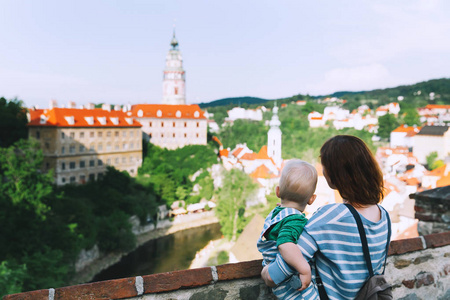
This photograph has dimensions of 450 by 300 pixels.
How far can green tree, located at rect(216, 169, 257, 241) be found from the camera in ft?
91.5

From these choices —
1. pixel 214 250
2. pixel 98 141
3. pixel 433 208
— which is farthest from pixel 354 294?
pixel 98 141

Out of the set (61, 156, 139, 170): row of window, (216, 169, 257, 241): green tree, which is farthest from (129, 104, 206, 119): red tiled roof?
(216, 169, 257, 241): green tree

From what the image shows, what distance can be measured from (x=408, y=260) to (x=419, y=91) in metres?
131

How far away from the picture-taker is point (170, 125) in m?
50.0

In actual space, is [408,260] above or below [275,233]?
below

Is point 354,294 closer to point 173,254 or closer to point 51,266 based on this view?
point 51,266

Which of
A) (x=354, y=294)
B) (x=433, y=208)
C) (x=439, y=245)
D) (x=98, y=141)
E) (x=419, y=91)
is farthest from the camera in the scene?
(x=419, y=91)

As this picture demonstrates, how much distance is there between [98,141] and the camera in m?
39.3

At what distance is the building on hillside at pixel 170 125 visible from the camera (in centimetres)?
4959

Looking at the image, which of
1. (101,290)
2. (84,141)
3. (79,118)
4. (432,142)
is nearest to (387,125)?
(432,142)

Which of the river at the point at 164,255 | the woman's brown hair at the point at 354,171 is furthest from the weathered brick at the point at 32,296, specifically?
the river at the point at 164,255

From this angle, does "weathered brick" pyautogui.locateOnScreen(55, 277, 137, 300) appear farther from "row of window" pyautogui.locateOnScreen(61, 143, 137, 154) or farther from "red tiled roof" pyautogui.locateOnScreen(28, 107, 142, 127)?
A: "row of window" pyautogui.locateOnScreen(61, 143, 137, 154)

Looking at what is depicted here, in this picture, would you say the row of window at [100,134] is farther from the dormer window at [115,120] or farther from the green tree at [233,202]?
the green tree at [233,202]

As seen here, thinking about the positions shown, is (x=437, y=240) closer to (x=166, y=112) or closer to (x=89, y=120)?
(x=89, y=120)
